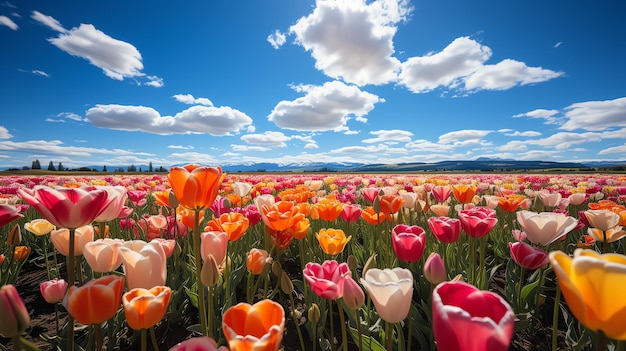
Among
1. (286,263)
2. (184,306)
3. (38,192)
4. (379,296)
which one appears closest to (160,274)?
(38,192)

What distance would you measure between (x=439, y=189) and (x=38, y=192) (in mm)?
3800

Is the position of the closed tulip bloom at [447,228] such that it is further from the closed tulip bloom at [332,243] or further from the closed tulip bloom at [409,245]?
the closed tulip bloom at [332,243]

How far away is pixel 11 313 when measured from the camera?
798 mm

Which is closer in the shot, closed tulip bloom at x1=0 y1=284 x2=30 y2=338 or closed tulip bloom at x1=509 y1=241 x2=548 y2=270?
closed tulip bloom at x1=0 y1=284 x2=30 y2=338

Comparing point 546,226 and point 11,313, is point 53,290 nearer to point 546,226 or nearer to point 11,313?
point 11,313

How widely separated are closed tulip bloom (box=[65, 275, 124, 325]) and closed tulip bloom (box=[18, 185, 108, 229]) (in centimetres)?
33

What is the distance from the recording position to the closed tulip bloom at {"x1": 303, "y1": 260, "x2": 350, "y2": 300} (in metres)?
1.21

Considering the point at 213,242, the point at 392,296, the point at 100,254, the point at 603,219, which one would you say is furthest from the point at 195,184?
the point at 603,219

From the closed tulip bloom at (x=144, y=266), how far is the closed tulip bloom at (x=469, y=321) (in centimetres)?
108

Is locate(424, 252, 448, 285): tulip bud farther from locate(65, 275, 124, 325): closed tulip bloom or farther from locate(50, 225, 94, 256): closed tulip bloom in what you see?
locate(50, 225, 94, 256): closed tulip bloom

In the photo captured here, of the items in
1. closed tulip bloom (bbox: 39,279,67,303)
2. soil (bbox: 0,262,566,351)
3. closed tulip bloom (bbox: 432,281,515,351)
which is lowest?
soil (bbox: 0,262,566,351)

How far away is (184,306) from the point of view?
231 cm

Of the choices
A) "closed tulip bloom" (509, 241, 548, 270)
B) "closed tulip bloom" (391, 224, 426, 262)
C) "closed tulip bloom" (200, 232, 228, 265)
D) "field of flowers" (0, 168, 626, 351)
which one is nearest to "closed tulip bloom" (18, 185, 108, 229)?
"field of flowers" (0, 168, 626, 351)

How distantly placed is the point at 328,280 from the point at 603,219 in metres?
2.63
